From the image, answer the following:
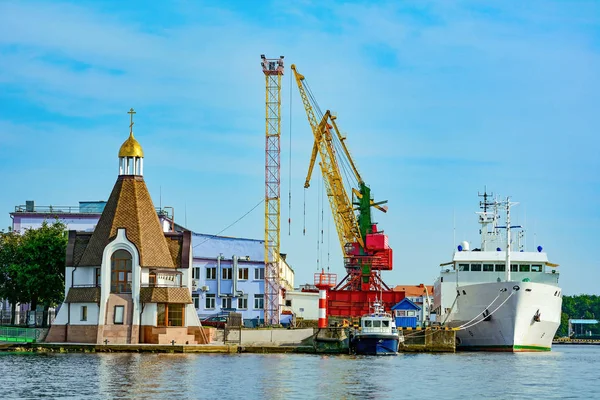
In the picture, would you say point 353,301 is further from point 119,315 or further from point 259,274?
point 119,315

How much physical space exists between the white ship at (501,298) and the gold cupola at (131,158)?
1273 inches

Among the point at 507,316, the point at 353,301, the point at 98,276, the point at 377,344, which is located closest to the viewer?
the point at 377,344

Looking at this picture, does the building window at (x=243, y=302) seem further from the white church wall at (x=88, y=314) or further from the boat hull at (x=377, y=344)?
the boat hull at (x=377, y=344)

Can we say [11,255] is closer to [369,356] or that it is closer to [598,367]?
[369,356]

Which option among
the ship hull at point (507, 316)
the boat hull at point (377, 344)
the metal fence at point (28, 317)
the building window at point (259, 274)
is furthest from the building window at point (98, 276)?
the building window at point (259, 274)

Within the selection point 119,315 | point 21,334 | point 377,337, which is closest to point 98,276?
point 119,315

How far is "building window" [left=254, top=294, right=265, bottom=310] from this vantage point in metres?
127

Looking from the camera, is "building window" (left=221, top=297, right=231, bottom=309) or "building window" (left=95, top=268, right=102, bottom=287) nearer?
"building window" (left=95, top=268, right=102, bottom=287)

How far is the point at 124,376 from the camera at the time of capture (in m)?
64.1

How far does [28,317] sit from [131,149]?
24.6 meters

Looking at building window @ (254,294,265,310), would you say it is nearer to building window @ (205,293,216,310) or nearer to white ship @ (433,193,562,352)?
building window @ (205,293,216,310)

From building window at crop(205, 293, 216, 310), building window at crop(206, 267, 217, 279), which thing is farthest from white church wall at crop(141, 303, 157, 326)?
building window at crop(206, 267, 217, 279)

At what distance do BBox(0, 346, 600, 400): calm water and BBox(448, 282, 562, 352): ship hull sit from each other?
828cm

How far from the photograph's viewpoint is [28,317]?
113062 millimetres
